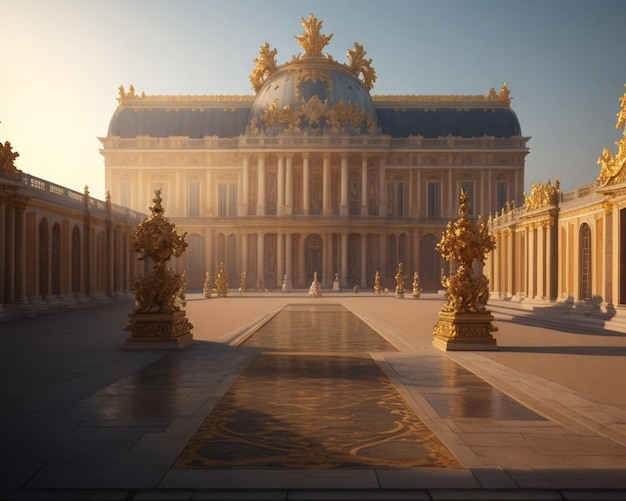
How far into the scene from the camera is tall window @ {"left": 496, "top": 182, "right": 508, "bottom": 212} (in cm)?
8112

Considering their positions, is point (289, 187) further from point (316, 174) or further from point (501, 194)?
point (501, 194)

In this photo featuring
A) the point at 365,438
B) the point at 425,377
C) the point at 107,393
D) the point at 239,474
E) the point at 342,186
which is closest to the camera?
the point at 239,474

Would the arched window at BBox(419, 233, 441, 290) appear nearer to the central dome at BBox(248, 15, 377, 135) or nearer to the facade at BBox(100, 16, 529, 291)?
the facade at BBox(100, 16, 529, 291)

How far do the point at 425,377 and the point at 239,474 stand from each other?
22.8 feet

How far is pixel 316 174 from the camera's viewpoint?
266 feet

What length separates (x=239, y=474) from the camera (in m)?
6.80

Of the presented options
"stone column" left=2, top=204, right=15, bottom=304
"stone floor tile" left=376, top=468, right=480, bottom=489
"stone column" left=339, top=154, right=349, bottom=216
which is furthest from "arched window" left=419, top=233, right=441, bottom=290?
"stone floor tile" left=376, top=468, right=480, bottom=489

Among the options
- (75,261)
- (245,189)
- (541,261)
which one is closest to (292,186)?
(245,189)

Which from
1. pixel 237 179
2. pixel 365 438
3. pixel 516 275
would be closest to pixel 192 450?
pixel 365 438

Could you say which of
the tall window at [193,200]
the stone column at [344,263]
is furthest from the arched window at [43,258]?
the tall window at [193,200]

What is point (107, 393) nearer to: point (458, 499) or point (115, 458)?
point (115, 458)

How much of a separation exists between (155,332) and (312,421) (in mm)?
10205

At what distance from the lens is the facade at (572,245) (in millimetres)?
28406

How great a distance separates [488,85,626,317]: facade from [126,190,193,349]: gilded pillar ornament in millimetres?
17694
